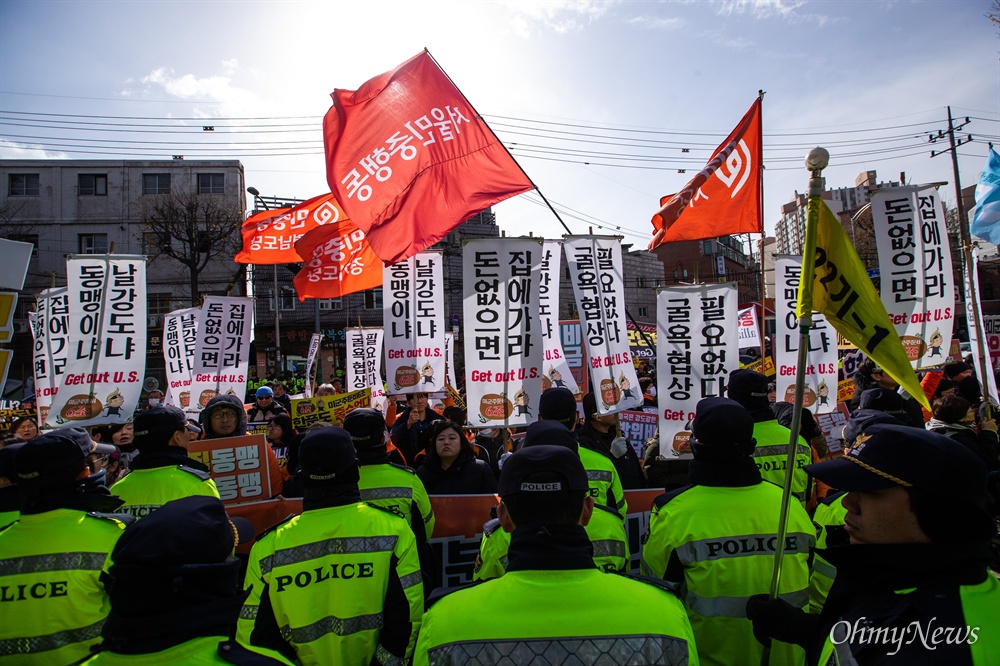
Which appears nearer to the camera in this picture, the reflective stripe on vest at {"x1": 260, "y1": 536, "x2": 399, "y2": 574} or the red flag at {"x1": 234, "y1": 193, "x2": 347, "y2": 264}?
the reflective stripe on vest at {"x1": 260, "y1": 536, "x2": 399, "y2": 574}

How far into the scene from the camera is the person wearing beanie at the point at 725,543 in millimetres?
2840

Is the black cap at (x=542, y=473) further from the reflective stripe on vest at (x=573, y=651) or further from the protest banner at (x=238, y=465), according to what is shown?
the protest banner at (x=238, y=465)

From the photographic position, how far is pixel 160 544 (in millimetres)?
1726

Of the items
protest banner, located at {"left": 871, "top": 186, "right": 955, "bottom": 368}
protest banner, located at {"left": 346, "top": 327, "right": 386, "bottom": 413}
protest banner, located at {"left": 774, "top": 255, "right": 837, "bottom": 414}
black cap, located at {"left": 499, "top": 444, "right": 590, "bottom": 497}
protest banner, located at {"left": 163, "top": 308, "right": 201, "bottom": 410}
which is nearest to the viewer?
black cap, located at {"left": 499, "top": 444, "right": 590, "bottom": 497}

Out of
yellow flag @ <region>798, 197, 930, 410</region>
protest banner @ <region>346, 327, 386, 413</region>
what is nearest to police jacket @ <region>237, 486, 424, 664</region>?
yellow flag @ <region>798, 197, 930, 410</region>

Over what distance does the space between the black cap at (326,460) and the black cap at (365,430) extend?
94 centimetres

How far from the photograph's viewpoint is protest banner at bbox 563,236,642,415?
22.5 ft

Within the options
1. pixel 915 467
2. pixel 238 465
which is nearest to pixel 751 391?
pixel 915 467

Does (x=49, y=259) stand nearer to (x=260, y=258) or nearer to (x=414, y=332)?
(x=260, y=258)

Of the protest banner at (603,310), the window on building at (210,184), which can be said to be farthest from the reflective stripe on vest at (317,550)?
the window on building at (210,184)

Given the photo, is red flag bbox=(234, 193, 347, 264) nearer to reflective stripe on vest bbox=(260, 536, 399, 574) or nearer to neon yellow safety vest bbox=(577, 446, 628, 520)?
neon yellow safety vest bbox=(577, 446, 628, 520)

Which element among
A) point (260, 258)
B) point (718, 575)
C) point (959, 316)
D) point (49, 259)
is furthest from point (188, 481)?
point (49, 259)

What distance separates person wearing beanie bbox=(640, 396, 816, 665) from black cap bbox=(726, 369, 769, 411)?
1881 mm

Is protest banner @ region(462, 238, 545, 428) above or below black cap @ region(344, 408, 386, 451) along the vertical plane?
above
